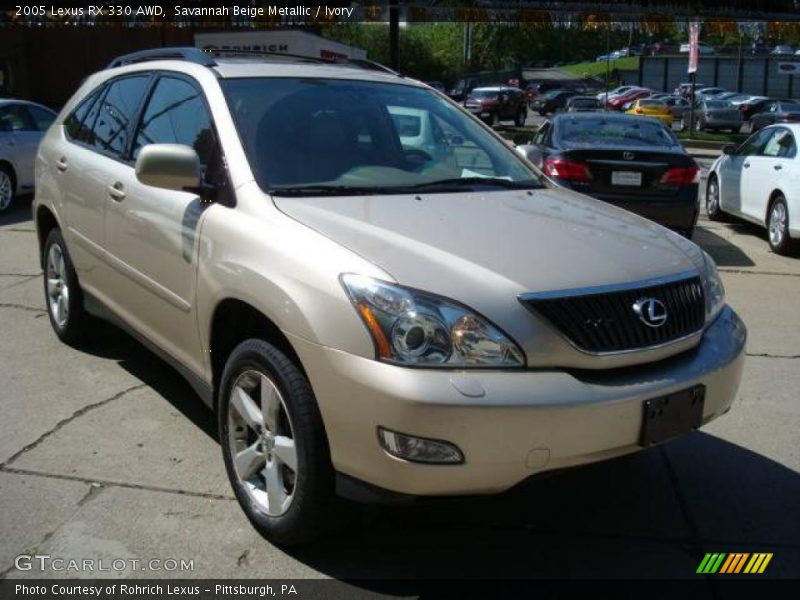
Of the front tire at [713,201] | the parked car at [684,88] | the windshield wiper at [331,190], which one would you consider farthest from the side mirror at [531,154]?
the parked car at [684,88]

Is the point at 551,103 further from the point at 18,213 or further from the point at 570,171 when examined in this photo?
the point at 570,171

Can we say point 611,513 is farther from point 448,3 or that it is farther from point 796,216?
point 448,3

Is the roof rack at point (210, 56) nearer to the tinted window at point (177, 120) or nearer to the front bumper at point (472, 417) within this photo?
the tinted window at point (177, 120)

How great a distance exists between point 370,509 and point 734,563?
1.40 metres

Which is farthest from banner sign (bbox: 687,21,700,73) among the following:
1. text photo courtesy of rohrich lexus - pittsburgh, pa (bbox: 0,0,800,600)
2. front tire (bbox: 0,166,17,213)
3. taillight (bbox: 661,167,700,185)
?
text photo courtesy of rohrich lexus - pittsburgh, pa (bbox: 0,0,800,600)

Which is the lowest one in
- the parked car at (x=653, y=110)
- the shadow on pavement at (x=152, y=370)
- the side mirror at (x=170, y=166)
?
the parked car at (x=653, y=110)

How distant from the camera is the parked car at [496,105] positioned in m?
39.6

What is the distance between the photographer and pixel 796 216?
9164mm

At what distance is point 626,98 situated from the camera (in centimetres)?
5141

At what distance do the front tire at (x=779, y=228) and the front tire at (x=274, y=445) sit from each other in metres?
7.59

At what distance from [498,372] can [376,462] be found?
476mm

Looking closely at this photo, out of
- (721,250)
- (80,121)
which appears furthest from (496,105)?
(80,121)

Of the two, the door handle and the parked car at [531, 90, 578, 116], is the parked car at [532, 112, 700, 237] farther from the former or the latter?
the parked car at [531, 90, 578, 116]

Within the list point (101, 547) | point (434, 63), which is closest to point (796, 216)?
point (101, 547)
